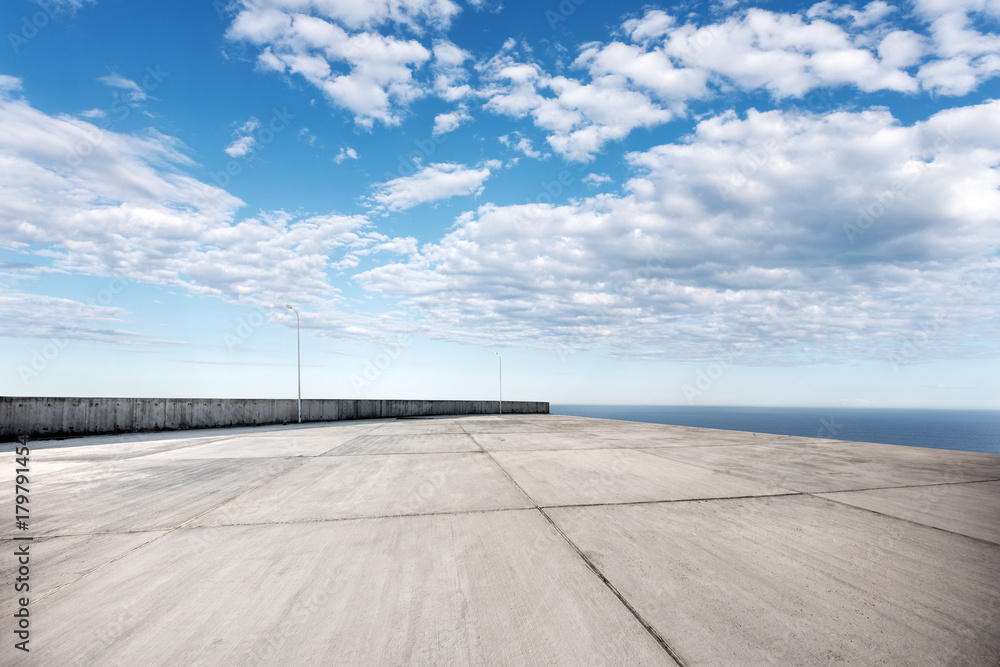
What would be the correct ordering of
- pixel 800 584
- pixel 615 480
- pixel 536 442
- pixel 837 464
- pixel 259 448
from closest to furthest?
pixel 800 584, pixel 615 480, pixel 837 464, pixel 259 448, pixel 536 442

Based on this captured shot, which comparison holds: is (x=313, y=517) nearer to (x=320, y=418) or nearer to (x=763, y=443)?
(x=763, y=443)

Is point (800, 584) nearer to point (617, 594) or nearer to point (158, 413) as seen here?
point (617, 594)

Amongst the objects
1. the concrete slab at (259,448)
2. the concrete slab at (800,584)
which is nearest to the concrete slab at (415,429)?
the concrete slab at (259,448)

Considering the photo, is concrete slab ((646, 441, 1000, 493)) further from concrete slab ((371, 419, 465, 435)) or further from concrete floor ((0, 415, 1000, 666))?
concrete slab ((371, 419, 465, 435))

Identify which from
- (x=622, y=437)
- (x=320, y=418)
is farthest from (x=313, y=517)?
(x=320, y=418)

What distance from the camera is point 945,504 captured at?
5.72 metres

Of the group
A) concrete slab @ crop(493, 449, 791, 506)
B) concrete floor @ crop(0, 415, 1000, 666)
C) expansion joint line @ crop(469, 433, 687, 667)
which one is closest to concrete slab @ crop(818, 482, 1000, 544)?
concrete floor @ crop(0, 415, 1000, 666)

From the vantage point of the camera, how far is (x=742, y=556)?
393 centimetres

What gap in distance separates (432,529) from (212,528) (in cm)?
249

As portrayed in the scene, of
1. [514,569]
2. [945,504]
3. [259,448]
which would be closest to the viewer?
[514,569]

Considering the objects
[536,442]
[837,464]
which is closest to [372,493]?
[536,442]

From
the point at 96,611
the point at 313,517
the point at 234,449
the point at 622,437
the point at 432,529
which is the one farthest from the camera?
the point at 622,437

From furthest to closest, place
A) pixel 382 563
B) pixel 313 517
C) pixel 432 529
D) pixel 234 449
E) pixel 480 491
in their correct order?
pixel 234 449
pixel 480 491
pixel 313 517
pixel 432 529
pixel 382 563

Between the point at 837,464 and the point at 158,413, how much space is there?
75.1 ft
